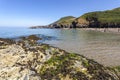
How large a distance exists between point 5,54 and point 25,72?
1.56 metres

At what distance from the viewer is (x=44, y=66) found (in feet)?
22.9

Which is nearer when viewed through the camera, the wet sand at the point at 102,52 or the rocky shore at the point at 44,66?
the rocky shore at the point at 44,66

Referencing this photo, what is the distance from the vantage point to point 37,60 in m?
7.23

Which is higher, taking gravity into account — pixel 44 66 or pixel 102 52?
pixel 44 66

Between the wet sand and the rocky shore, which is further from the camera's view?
the wet sand

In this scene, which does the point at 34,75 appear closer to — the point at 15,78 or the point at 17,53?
the point at 15,78

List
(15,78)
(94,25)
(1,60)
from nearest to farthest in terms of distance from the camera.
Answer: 1. (15,78)
2. (1,60)
3. (94,25)

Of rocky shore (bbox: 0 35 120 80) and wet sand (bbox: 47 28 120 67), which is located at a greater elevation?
rocky shore (bbox: 0 35 120 80)

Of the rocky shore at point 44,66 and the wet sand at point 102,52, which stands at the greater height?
the rocky shore at point 44,66

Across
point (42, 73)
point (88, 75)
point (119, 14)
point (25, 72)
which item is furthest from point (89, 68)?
point (119, 14)

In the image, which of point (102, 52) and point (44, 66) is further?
point (102, 52)

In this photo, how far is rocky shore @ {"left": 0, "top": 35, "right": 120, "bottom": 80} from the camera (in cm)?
643

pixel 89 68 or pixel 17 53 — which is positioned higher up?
pixel 17 53

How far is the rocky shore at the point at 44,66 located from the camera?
6426 mm
